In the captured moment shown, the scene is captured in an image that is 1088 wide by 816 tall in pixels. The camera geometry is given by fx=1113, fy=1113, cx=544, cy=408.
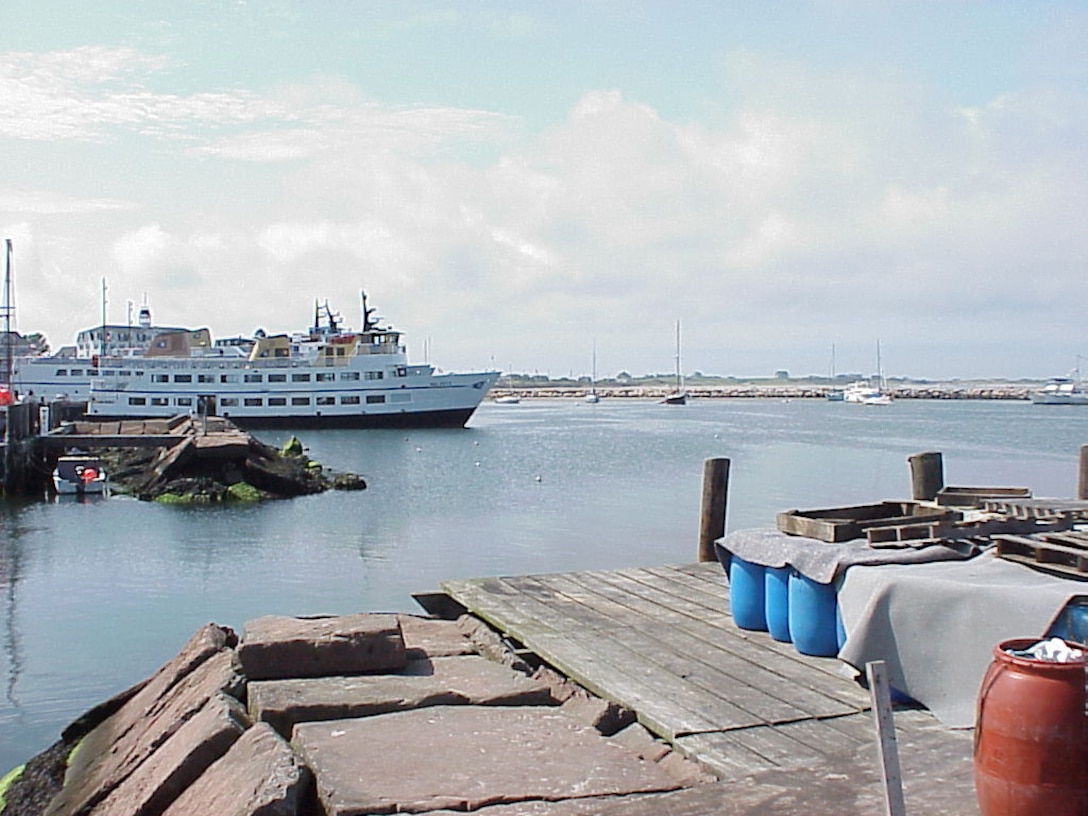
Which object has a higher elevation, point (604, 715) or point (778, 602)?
point (778, 602)

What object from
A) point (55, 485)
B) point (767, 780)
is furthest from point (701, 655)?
point (55, 485)

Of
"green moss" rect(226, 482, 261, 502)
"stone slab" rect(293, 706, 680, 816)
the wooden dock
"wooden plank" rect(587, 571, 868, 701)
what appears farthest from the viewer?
"green moss" rect(226, 482, 261, 502)

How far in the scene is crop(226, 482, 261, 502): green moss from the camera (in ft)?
103

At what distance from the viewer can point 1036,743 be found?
3.93m

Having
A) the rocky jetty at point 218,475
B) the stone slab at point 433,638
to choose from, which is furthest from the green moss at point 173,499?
the stone slab at point 433,638

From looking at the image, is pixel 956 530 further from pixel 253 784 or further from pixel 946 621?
pixel 253 784

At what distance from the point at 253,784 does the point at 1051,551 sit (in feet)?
15.5

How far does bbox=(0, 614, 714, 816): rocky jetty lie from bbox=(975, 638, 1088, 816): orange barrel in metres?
1.49

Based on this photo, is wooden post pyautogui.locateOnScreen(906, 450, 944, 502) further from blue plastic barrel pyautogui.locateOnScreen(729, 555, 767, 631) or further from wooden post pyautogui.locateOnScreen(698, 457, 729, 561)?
blue plastic barrel pyautogui.locateOnScreen(729, 555, 767, 631)

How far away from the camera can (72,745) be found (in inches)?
363

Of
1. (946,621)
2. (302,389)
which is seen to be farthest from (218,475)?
(302,389)

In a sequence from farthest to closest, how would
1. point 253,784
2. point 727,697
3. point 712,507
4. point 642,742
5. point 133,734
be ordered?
point 712,507
point 133,734
point 727,697
point 642,742
point 253,784

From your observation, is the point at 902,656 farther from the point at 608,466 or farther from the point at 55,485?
the point at 608,466

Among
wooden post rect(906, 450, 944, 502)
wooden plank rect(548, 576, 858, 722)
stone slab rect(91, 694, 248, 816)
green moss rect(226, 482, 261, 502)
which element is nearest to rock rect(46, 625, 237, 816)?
stone slab rect(91, 694, 248, 816)
